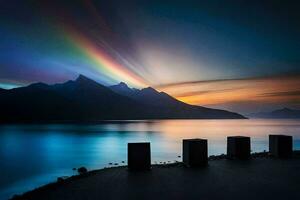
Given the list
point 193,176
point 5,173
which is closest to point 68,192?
point 193,176

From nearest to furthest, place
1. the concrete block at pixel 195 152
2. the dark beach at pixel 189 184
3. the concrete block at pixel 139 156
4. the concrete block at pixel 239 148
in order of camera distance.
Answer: the dark beach at pixel 189 184 → the concrete block at pixel 139 156 → the concrete block at pixel 195 152 → the concrete block at pixel 239 148

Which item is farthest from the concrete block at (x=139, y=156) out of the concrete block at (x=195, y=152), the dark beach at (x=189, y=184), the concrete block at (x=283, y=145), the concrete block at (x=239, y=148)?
the concrete block at (x=283, y=145)

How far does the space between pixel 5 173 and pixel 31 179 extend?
15.5 feet

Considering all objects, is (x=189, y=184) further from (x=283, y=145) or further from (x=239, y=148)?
(x=283, y=145)

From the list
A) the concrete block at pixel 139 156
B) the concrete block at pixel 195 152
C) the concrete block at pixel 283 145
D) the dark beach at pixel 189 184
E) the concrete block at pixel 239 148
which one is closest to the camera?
the dark beach at pixel 189 184

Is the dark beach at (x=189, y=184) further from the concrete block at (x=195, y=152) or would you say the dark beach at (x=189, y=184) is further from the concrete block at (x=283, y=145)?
the concrete block at (x=283, y=145)

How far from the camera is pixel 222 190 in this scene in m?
8.46

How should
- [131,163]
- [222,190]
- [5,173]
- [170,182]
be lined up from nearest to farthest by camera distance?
[222,190] → [170,182] → [131,163] → [5,173]

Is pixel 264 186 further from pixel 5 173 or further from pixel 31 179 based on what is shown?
pixel 5 173

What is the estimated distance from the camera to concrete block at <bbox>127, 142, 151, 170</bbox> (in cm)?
1165

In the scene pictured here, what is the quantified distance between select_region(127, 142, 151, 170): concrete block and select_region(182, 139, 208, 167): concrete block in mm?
1710

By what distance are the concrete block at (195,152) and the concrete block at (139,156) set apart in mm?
1710

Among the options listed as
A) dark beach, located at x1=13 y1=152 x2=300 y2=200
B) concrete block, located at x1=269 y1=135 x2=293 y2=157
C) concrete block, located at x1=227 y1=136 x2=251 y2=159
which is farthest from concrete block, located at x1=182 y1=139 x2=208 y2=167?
concrete block, located at x1=269 y1=135 x2=293 y2=157

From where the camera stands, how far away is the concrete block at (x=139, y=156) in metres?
11.6
